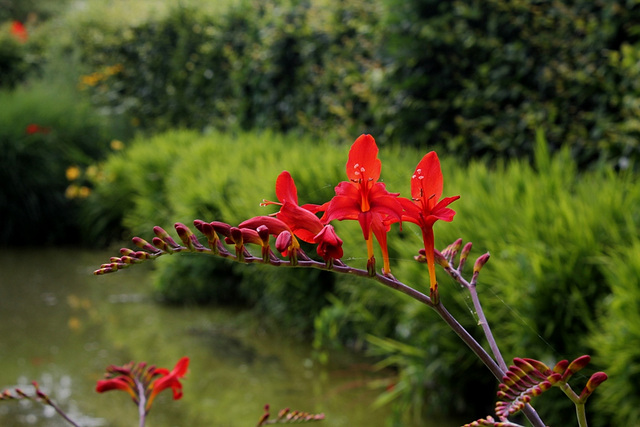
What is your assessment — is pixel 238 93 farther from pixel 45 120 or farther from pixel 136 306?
pixel 136 306

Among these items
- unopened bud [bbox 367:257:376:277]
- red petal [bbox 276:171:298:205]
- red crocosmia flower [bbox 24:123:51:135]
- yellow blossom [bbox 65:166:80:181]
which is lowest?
yellow blossom [bbox 65:166:80:181]

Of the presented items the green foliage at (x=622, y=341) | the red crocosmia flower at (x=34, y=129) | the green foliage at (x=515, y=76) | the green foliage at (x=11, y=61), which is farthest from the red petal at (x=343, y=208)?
the green foliage at (x=11, y=61)

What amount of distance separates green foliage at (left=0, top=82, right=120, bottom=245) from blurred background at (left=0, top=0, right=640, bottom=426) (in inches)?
0.9

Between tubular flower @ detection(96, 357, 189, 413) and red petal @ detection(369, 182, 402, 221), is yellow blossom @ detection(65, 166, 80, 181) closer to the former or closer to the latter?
tubular flower @ detection(96, 357, 189, 413)

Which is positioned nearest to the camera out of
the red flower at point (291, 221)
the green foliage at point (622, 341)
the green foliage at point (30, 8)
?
the red flower at point (291, 221)

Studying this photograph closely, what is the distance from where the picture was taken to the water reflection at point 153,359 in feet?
11.6

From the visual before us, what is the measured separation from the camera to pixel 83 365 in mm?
4203

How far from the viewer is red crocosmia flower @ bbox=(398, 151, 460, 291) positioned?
0.59 m

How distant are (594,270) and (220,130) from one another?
5996 millimetres

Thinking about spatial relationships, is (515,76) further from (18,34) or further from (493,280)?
(18,34)

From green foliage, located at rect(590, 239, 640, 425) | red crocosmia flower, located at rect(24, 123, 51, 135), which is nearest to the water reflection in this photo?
green foliage, located at rect(590, 239, 640, 425)

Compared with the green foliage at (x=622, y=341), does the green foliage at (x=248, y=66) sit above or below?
above

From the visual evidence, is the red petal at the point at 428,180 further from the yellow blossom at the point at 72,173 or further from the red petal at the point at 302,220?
the yellow blossom at the point at 72,173

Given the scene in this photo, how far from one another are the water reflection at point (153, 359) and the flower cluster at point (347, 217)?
2.88 meters
